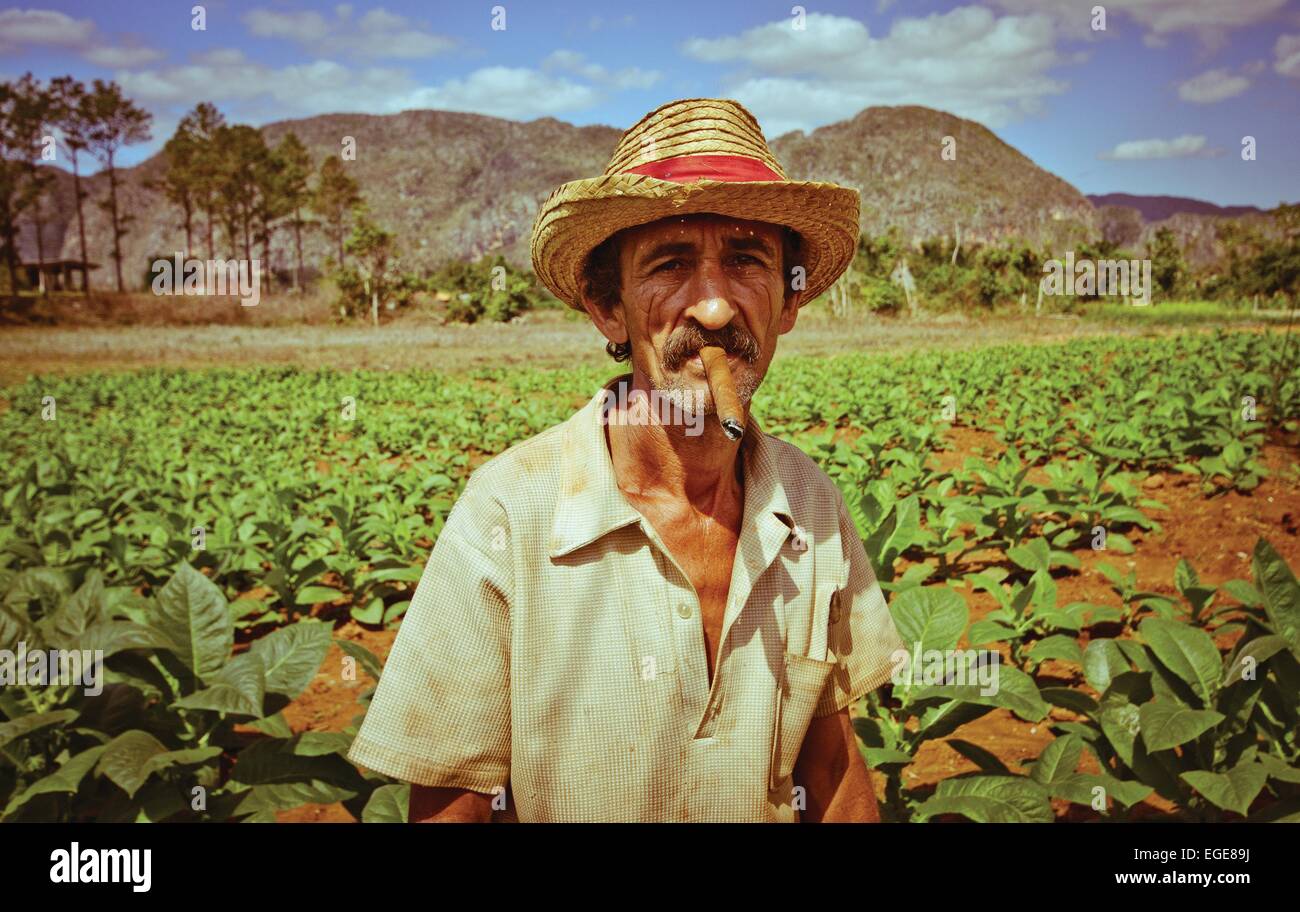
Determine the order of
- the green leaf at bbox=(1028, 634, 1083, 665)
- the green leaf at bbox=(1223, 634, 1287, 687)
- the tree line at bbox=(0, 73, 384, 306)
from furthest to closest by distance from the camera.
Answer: the tree line at bbox=(0, 73, 384, 306) < the green leaf at bbox=(1028, 634, 1083, 665) < the green leaf at bbox=(1223, 634, 1287, 687)

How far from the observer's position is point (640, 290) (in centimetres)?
160

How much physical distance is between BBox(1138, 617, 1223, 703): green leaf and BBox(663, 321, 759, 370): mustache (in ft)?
5.20

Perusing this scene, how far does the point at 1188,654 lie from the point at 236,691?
102 inches

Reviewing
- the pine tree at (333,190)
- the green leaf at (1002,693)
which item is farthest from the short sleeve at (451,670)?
the pine tree at (333,190)

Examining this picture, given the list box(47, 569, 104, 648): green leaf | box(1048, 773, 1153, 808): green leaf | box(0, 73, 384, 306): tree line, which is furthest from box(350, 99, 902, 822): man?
box(0, 73, 384, 306): tree line

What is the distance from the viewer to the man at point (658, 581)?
1.42m

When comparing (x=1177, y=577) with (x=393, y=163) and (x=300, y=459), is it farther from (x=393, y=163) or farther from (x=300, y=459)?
(x=393, y=163)

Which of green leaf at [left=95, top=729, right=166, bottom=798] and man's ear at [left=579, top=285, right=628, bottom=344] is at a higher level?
man's ear at [left=579, top=285, right=628, bottom=344]

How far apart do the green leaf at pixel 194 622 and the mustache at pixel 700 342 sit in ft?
5.44

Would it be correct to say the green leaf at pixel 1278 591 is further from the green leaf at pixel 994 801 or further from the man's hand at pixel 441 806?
the man's hand at pixel 441 806

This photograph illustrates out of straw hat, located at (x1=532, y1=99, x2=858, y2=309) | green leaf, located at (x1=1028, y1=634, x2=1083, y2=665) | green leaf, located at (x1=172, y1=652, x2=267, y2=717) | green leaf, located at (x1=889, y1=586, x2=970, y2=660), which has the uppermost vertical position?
straw hat, located at (x1=532, y1=99, x2=858, y2=309)

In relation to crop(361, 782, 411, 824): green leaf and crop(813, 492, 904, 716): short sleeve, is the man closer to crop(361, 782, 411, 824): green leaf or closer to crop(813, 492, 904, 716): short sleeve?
crop(813, 492, 904, 716): short sleeve

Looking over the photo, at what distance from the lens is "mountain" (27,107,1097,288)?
5404 inches
